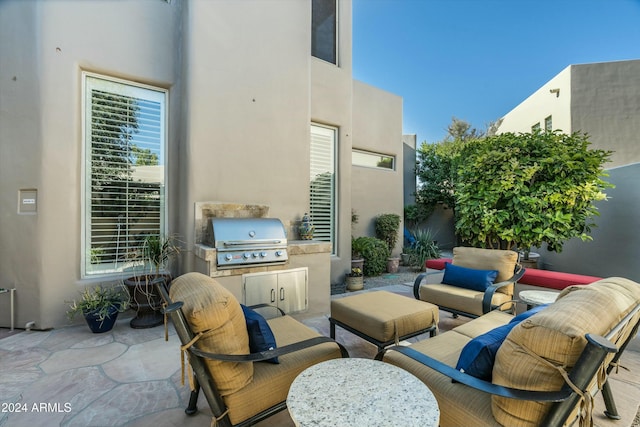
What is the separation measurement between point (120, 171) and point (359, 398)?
15.7 feet

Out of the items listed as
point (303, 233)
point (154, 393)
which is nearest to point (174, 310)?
point (154, 393)

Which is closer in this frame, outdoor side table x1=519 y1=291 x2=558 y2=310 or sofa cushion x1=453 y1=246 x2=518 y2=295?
outdoor side table x1=519 y1=291 x2=558 y2=310

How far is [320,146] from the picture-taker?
659 cm

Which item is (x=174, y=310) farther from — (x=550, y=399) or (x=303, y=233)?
(x=303, y=233)

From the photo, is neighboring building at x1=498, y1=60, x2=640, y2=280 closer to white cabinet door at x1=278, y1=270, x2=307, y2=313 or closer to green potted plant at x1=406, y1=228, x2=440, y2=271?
green potted plant at x1=406, y1=228, x2=440, y2=271

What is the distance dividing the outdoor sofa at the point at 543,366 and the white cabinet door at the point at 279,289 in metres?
2.61

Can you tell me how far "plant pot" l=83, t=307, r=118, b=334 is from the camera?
11.8 feet

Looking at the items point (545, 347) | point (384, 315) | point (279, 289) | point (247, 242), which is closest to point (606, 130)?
point (384, 315)

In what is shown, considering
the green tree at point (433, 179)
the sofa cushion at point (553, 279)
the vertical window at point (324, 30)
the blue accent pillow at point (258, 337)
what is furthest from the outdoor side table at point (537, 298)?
the green tree at point (433, 179)

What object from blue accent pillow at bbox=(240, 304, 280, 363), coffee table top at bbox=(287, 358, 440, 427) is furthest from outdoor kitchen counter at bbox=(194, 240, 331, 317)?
coffee table top at bbox=(287, 358, 440, 427)

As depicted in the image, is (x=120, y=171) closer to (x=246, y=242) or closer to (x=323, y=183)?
(x=246, y=242)

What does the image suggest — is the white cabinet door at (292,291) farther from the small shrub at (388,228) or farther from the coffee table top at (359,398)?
the small shrub at (388,228)

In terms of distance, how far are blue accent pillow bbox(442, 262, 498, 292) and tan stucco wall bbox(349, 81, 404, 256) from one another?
4050 millimetres

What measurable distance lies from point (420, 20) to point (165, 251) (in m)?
11.7
